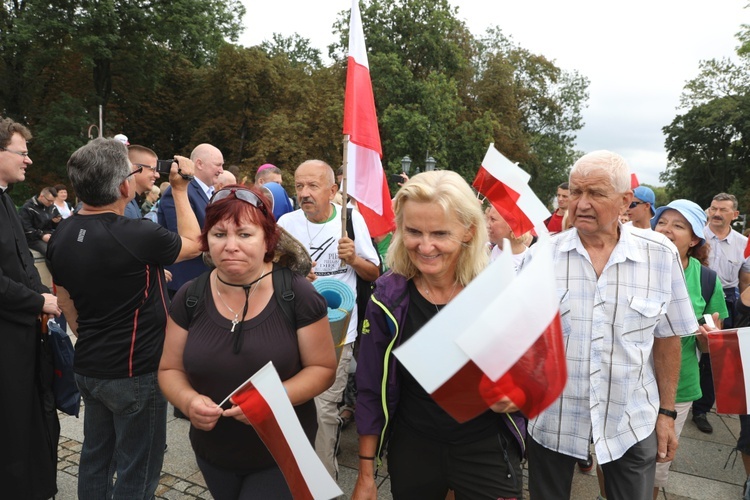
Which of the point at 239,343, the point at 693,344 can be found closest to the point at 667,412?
the point at 693,344

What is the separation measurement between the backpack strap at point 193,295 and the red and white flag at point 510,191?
165 centimetres

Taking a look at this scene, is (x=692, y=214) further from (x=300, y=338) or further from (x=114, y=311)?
(x=114, y=311)

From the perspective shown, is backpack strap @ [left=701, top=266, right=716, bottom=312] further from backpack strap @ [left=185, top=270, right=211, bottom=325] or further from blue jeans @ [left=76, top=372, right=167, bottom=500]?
blue jeans @ [left=76, top=372, right=167, bottom=500]

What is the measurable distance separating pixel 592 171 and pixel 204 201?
3.25m

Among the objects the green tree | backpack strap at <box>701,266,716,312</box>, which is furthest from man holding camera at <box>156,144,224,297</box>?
the green tree

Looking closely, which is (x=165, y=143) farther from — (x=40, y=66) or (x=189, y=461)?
(x=189, y=461)

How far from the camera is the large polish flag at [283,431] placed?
5.80 ft

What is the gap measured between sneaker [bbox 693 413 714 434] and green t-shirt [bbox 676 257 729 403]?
1.86 m

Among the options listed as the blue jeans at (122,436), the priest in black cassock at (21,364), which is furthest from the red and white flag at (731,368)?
the priest in black cassock at (21,364)

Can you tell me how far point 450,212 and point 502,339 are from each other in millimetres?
642

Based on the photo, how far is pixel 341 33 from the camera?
28.4 m

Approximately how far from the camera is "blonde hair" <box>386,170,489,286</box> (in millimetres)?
1981

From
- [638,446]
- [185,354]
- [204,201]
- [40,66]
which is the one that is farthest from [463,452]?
[40,66]

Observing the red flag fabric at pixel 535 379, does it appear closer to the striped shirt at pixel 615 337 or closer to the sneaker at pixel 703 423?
the striped shirt at pixel 615 337
